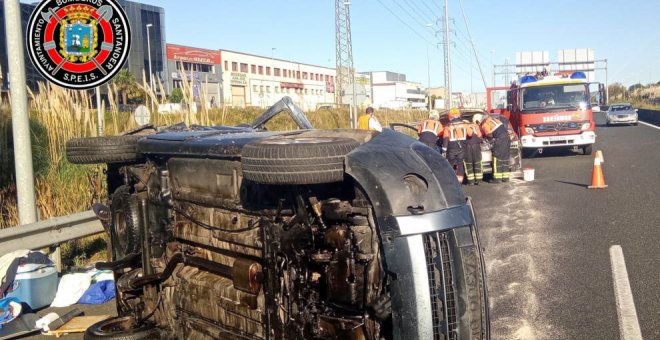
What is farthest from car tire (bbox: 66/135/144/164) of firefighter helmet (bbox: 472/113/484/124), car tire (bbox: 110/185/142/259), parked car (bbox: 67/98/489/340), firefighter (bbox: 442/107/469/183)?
firefighter helmet (bbox: 472/113/484/124)

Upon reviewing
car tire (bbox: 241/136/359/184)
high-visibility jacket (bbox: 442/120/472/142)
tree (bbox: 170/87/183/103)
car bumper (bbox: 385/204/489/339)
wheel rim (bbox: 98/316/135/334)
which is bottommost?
wheel rim (bbox: 98/316/135/334)

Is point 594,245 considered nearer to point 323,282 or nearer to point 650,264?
point 650,264

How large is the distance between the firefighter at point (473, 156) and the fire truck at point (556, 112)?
6216 mm

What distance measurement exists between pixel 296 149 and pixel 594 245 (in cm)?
576

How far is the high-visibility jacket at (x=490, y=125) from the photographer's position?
13727 mm

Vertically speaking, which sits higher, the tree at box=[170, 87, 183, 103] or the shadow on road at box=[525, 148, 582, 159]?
the tree at box=[170, 87, 183, 103]

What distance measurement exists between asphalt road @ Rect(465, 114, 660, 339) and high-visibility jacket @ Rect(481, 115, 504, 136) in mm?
1204

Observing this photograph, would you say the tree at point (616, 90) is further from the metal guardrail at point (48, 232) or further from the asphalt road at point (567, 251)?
the metal guardrail at point (48, 232)

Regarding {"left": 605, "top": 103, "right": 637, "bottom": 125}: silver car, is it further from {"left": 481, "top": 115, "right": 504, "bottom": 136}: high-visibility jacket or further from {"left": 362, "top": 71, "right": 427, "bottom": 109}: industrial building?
{"left": 362, "top": 71, "right": 427, "bottom": 109}: industrial building

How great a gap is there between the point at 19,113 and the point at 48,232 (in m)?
1.29

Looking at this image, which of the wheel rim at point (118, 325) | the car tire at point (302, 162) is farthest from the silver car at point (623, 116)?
the car tire at point (302, 162)

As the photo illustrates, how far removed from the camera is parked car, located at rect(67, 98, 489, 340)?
2752mm

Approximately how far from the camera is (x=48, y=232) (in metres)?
6.14

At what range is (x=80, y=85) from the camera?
7840 mm
